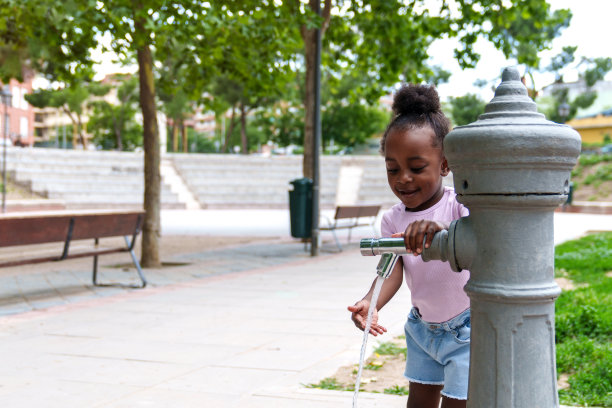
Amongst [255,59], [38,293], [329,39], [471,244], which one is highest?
[329,39]

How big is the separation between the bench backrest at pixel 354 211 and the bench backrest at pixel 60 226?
4909 mm

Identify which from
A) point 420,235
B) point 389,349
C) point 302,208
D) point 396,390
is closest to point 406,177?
point 420,235

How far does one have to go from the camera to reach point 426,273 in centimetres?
235

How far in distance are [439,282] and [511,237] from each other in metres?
0.78

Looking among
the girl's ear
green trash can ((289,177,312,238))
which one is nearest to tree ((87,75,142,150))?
green trash can ((289,177,312,238))

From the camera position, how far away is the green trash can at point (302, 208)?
1143 centimetres

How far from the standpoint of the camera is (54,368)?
4273 millimetres

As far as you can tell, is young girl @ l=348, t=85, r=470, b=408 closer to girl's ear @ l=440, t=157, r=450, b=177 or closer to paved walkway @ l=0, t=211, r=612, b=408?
girl's ear @ l=440, t=157, r=450, b=177

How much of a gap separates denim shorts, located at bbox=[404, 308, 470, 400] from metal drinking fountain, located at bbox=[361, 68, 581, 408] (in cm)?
62

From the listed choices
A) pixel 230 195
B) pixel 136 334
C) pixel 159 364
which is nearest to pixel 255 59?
pixel 136 334

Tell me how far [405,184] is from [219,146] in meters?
74.4

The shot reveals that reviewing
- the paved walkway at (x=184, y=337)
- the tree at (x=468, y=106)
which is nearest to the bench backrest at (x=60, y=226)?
the paved walkway at (x=184, y=337)

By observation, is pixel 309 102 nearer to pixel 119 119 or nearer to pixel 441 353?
pixel 441 353

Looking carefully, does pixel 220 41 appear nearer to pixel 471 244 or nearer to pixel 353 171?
pixel 471 244
